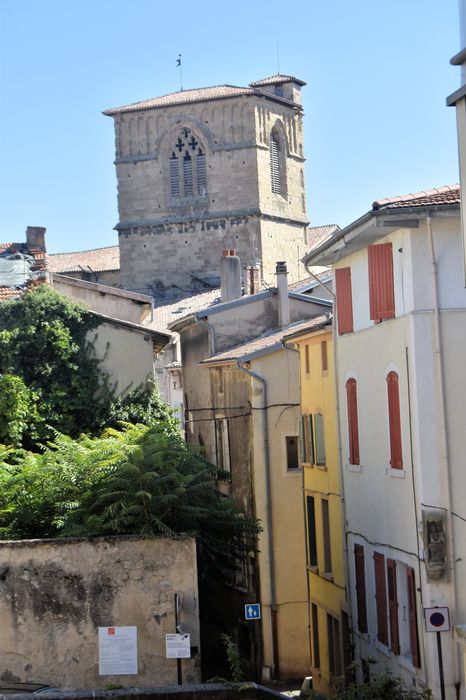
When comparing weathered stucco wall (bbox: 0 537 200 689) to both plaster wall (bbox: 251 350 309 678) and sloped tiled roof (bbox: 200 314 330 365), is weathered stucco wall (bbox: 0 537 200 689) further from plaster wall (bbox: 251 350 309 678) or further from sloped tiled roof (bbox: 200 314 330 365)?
plaster wall (bbox: 251 350 309 678)

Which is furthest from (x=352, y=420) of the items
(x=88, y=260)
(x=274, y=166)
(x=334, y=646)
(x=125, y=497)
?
(x=88, y=260)

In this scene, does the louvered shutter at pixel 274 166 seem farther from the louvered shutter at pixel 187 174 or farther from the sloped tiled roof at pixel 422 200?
the sloped tiled roof at pixel 422 200

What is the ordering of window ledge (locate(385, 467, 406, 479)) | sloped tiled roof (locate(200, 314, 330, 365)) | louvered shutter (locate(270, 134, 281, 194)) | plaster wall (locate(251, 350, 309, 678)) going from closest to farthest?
1. window ledge (locate(385, 467, 406, 479))
2. sloped tiled roof (locate(200, 314, 330, 365))
3. plaster wall (locate(251, 350, 309, 678))
4. louvered shutter (locate(270, 134, 281, 194))

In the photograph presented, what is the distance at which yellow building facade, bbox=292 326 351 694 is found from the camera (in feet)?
90.9

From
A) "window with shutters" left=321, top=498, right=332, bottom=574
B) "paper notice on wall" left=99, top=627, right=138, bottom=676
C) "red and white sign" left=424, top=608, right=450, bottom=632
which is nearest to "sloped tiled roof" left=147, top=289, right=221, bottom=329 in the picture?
"window with shutters" left=321, top=498, right=332, bottom=574

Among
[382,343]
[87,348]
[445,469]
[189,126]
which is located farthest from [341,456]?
[189,126]

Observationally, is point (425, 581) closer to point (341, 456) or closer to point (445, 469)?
point (445, 469)

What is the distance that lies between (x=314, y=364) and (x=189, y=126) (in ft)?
206

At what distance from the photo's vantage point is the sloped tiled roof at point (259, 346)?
33.5 meters

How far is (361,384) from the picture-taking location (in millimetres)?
25219

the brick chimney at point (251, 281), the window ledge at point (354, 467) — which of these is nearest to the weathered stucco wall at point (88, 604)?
the window ledge at point (354, 467)

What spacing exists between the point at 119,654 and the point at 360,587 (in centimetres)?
522

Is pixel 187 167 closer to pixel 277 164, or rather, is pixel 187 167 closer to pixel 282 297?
pixel 277 164

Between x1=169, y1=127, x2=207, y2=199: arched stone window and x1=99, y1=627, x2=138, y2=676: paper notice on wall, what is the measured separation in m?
69.6
